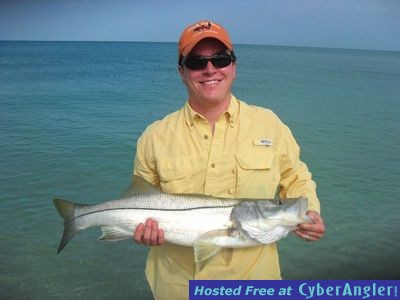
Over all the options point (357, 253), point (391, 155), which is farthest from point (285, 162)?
point (391, 155)

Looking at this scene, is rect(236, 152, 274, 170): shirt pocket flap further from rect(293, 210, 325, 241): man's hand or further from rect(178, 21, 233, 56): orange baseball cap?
rect(178, 21, 233, 56): orange baseball cap

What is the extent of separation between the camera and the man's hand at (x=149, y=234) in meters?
3.09

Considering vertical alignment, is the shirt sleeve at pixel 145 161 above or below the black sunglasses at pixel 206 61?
below

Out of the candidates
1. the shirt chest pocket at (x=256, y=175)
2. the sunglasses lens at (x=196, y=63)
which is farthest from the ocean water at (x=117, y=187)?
the sunglasses lens at (x=196, y=63)

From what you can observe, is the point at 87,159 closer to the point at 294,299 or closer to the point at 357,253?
the point at 357,253

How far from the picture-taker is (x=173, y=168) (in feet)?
10.1

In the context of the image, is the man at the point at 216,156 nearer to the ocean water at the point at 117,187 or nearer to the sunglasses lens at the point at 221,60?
the sunglasses lens at the point at 221,60

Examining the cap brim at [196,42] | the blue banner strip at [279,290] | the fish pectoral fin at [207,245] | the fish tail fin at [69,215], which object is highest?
the cap brim at [196,42]

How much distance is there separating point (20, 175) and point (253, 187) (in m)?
9.29

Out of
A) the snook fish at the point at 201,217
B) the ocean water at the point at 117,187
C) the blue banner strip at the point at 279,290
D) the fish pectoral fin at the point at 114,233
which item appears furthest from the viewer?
the ocean water at the point at 117,187

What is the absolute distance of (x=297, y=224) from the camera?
294cm

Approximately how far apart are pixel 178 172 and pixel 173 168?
0.05 meters

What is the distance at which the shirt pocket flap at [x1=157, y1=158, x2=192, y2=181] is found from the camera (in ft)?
10.0

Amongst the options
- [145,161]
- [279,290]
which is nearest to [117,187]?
[145,161]
